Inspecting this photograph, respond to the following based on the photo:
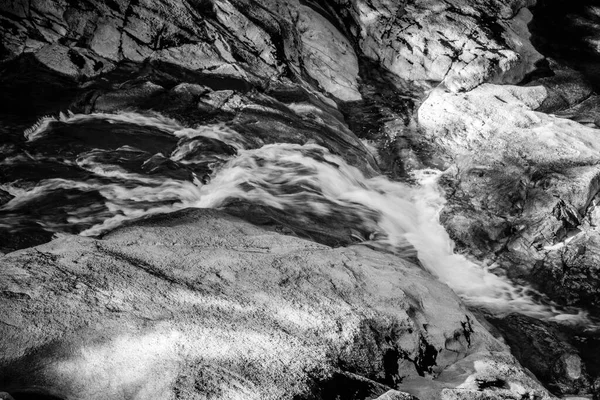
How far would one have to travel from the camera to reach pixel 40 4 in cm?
1014

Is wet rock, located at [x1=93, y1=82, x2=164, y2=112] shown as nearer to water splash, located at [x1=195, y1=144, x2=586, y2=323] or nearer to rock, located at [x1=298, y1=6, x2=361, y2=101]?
water splash, located at [x1=195, y1=144, x2=586, y2=323]

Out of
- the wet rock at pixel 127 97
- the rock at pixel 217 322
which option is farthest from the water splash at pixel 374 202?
the rock at pixel 217 322

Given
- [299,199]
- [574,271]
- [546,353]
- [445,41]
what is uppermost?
[445,41]

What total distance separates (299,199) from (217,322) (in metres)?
4.68

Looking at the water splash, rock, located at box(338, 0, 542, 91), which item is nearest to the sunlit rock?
the water splash

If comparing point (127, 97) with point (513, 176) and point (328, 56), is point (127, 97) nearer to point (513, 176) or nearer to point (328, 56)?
point (328, 56)

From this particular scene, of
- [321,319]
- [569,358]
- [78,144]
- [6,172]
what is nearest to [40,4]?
[78,144]

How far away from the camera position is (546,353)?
6.54 meters

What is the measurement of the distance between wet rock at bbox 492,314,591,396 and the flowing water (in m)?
0.35

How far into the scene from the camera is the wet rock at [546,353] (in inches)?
239

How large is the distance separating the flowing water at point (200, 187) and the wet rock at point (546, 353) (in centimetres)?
35

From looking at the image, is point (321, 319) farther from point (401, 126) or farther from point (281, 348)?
point (401, 126)

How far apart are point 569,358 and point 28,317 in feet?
20.5

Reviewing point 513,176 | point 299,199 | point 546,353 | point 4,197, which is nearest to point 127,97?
point 4,197
